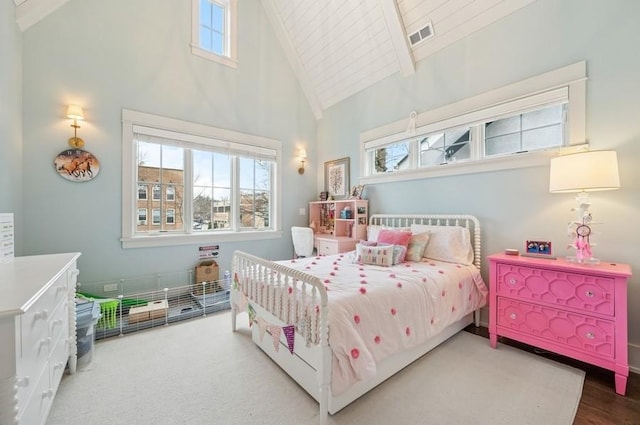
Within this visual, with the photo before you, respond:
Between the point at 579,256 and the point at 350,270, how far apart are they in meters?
1.79

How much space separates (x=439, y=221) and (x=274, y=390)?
2498 millimetres

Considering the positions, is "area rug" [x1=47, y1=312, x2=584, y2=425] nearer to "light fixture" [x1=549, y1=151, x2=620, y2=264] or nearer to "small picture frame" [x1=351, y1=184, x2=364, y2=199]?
"light fixture" [x1=549, y1=151, x2=620, y2=264]

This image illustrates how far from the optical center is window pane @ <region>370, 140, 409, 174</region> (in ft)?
11.8

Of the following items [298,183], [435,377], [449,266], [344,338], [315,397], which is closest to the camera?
[344,338]

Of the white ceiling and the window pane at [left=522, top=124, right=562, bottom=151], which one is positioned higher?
the white ceiling

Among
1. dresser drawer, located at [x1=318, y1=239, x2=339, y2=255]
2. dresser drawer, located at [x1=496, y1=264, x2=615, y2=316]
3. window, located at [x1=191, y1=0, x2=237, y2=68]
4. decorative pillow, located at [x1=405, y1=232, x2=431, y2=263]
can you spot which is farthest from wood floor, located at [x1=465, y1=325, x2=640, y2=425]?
window, located at [x1=191, y1=0, x2=237, y2=68]

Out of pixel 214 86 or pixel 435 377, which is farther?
pixel 214 86

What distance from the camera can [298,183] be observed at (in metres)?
4.73

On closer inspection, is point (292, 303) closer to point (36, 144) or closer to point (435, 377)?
point (435, 377)

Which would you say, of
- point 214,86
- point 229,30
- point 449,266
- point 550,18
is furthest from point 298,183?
point 550,18

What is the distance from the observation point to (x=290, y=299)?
5.78ft

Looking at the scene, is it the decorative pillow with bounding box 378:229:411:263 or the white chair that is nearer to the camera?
the decorative pillow with bounding box 378:229:411:263

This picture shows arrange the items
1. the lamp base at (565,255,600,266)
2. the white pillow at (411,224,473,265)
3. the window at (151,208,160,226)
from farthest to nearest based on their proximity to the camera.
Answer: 1. the window at (151,208,160,226)
2. the white pillow at (411,224,473,265)
3. the lamp base at (565,255,600,266)

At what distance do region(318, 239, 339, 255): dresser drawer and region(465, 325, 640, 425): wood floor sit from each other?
2.48 metres
